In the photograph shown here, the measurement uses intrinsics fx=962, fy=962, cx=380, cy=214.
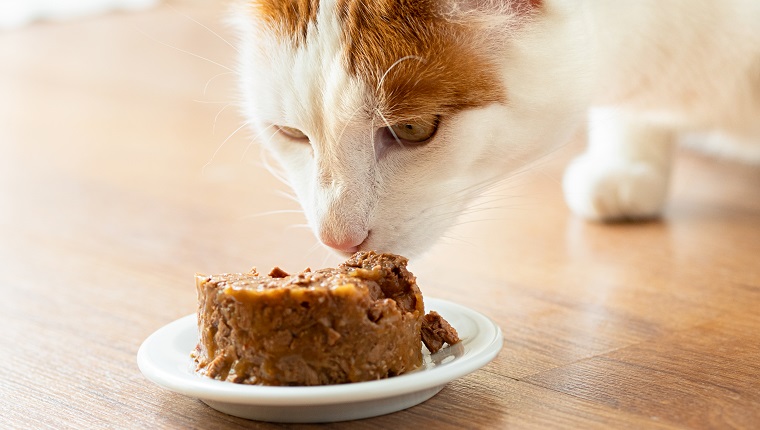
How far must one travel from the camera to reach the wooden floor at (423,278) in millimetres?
894

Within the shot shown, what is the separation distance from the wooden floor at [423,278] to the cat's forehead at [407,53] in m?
0.17

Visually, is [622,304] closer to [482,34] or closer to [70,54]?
[482,34]

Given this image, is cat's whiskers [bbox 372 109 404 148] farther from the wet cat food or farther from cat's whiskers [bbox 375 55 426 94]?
the wet cat food

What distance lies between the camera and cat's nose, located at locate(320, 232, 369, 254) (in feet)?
3.34

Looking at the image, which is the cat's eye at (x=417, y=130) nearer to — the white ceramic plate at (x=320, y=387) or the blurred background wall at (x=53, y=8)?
the white ceramic plate at (x=320, y=387)

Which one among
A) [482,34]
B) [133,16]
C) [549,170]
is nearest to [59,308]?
[482,34]

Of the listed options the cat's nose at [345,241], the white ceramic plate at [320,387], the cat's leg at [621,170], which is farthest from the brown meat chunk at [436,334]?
the cat's leg at [621,170]

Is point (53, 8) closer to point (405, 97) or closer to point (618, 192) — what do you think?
point (618, 192)

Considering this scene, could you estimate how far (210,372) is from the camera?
0.84 metres

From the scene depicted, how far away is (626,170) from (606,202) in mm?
104

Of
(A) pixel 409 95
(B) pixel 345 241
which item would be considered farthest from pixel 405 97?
(B) pixel 345 241

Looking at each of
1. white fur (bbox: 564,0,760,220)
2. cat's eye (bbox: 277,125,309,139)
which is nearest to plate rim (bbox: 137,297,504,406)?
cat's eye (bbox: 277,125,309,139)

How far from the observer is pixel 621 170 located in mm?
1697

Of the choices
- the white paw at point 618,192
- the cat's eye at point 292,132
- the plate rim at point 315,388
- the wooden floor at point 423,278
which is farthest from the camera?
the white paw at point 618,192
